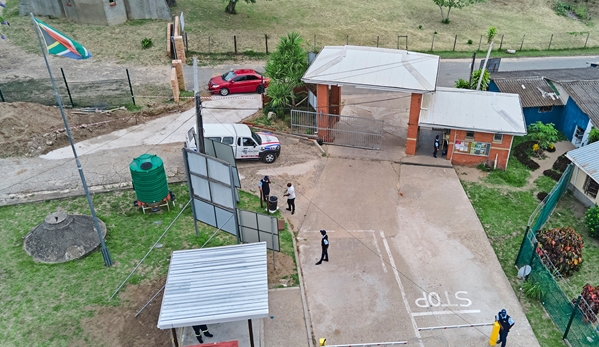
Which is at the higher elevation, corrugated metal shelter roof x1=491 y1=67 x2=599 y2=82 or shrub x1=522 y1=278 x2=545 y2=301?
corrugated metal shelter roof x1=491 y1=67 x2=599 y2=82

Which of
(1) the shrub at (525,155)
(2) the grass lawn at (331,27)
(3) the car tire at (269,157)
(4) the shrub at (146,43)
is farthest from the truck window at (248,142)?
(4) the shrub at (146,43)

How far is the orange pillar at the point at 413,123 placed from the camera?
77.2ft

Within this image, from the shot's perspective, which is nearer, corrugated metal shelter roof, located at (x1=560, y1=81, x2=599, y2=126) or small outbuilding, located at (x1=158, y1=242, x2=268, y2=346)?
small outbuilding, located at (x1=158, y1=242, x2=268, y2=346)

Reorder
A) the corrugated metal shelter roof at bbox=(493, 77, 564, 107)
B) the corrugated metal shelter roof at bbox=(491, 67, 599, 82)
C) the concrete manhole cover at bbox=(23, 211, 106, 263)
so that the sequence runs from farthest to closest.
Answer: the corrugated metal shelter roof at bbox=(491, 67, 599, 82), the corrugated metal shelter roof at bbox=(493, 77, 564, 107), the concrete manhole cover at bbox=(23, 211, 106, 263)

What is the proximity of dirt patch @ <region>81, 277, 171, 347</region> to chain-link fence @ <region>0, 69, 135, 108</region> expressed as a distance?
14884 millimetres

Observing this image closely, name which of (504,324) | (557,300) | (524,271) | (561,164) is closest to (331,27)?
(561,164)

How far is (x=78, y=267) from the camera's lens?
16641mm

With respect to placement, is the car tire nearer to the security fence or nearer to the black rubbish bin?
the black rubbish bin

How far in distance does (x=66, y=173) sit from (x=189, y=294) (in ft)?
38.5

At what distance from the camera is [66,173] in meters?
21.5

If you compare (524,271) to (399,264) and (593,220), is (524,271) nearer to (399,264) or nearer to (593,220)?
(399,264)

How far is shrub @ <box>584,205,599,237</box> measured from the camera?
62.8ft

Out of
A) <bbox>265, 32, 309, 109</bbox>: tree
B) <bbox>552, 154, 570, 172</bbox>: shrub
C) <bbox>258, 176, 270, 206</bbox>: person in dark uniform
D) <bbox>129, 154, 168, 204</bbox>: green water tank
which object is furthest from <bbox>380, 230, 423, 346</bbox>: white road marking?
<bbox>552, 154, 570, 172</bbox>: shrub

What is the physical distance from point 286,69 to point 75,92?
12.2m
